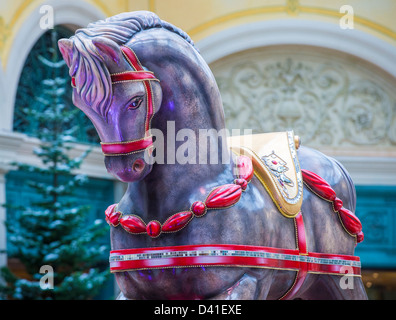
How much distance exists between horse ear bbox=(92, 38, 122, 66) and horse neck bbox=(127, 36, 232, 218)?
0.14m

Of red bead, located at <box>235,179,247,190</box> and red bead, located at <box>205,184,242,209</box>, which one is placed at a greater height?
red bead, located at <box>235,179,247,190</box>

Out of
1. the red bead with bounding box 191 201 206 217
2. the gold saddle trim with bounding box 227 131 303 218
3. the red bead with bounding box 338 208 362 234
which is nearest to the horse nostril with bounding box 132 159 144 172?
the red bead with bounding box 191 201 206 217

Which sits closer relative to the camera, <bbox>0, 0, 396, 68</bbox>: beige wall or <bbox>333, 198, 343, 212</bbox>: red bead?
<bbox>333, 198, 343, 212</bbox>: red bead

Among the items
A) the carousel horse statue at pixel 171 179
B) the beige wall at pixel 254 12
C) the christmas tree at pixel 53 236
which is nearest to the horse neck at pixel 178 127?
the carousel horse statue at pixel 171 179

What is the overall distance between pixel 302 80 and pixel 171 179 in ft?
24.8

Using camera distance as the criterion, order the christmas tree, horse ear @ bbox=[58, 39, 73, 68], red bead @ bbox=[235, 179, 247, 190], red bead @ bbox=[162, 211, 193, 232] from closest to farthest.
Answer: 1. horse ear @ bbox=[58, 39, 73, 68]
2. red bead @ bbox=[162, 211, 193, 232]
3. red bead @ bbox=[235, 179, 247, 190]
4. the christmas tree

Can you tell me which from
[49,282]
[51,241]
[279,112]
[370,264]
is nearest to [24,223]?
[51,241]

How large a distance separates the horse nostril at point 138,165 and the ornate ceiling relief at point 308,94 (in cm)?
739

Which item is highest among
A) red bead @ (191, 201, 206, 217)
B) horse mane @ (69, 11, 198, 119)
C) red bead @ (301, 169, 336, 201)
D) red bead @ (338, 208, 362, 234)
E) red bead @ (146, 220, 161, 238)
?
horse mane @ (69, 11, 198, 119)

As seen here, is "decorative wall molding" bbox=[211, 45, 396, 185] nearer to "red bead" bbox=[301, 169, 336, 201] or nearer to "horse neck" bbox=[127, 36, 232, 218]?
"red bead" bbox=[301, 169, 336, 201]

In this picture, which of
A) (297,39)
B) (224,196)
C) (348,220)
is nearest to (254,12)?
(297,39)

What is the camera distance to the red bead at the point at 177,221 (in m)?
2.25

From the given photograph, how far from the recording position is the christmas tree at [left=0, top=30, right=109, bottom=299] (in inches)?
270
